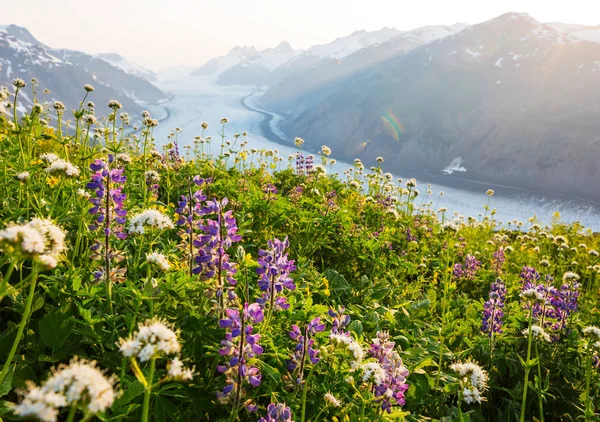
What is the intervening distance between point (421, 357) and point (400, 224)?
14.4ft

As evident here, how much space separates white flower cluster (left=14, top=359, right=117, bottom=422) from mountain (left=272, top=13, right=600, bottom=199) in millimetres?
74268

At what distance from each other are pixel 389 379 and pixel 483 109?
9442cm

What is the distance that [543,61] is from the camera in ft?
289

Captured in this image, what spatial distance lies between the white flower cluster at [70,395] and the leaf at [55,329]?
1.46 metres

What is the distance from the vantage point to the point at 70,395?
40.1 inches

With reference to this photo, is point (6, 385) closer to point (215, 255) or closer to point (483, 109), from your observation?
point (215, 255)

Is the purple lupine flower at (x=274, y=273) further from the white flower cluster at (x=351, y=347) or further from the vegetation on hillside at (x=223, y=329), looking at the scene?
the white flower cluster at (x=351, y=347)

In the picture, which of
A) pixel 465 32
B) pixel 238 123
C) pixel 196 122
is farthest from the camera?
pixel 465 32

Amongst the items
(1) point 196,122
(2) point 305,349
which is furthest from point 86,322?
(1) point 196,122

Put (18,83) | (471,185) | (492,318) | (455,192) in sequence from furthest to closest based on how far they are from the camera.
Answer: (471,185)
(455,192)
(18,83)
(492,318)

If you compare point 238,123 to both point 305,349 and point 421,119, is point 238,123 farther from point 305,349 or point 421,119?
point 305,349

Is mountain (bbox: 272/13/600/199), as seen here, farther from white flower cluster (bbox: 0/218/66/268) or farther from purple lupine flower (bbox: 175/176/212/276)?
white flower cluster (bbox: 0/218/66/268)

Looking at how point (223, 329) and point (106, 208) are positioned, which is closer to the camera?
point (223, 329)

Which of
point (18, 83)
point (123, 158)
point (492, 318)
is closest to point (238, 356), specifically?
point (123, 158)
